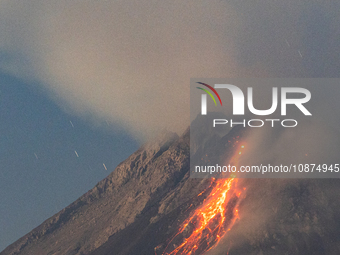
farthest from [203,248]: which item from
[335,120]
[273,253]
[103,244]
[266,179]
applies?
[335,120]

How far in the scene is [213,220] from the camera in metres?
122

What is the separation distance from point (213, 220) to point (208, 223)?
8.21ft

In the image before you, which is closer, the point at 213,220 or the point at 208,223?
the point at 208,223

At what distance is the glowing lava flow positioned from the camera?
4289 inches

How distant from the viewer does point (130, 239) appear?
460ft

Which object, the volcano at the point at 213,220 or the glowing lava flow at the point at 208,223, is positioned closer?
the volcano at the point at 213,220

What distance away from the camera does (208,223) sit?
121750 mm

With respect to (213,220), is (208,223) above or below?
below

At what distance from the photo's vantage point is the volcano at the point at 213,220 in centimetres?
9725

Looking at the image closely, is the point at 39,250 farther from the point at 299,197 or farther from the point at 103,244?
the point at 299,197

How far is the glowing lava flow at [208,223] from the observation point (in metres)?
109

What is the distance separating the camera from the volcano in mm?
97250

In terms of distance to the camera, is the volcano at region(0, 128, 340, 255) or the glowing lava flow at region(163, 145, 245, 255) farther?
the glowing lava flow at region(163, 145, 245, 255)

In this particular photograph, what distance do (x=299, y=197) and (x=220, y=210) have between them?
33.5 metres
